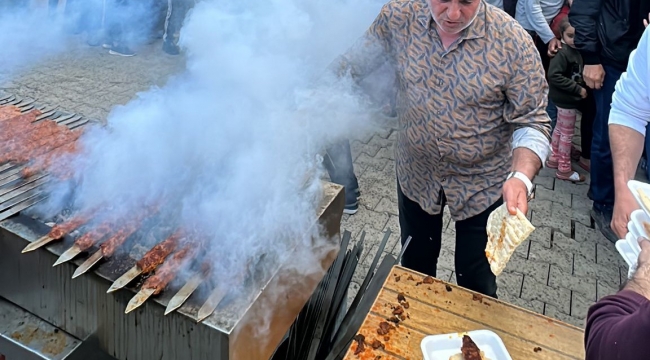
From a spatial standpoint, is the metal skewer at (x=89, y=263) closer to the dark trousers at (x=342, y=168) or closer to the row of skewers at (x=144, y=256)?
the row of skewers at (x=144, y=256)

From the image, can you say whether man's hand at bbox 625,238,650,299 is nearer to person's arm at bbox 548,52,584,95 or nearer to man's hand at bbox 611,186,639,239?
man's hand at bbox 611,186,639,239

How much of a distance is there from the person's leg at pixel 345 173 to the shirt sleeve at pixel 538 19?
2435 millimetres

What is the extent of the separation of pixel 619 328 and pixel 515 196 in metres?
0.78

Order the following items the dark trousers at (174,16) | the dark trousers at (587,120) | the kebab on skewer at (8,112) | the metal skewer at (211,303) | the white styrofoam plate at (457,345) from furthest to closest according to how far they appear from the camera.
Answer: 1. the dark trousers at (174,16)
2. the dark trousers at (587,120)
3. the kebab on skewer at (8,112)
4. the white styrofoam plate at (457,345)
5. the metal skewer at (211,303)

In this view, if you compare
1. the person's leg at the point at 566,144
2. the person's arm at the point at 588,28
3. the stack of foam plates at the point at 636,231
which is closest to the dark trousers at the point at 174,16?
the person's arm at the point at 588,28

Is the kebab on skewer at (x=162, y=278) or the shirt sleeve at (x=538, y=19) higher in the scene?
the shirt sleeve at (x=538, y=19)

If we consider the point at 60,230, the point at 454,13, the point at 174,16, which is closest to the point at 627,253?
the point at 454,13

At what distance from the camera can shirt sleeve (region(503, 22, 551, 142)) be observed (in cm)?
209

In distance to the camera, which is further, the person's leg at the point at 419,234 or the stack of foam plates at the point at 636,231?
the person's leg at the point at 419,234

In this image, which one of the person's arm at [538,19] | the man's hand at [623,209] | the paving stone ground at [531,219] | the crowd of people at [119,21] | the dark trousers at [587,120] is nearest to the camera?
the man's hand at [623,209]

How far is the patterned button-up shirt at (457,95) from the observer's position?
211 cm

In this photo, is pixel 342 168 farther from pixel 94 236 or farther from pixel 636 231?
pixel 636 231

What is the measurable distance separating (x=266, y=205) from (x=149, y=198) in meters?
0.52

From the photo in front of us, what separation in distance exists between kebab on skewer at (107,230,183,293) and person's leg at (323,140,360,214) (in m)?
2.19
